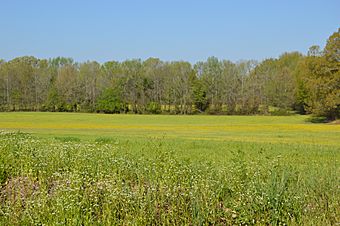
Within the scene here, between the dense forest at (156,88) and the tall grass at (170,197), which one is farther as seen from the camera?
the dense forest at (156,88)

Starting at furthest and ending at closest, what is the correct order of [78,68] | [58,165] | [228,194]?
[78,68]
[58,165]
[228,194]

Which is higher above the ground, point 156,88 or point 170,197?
point 156,88

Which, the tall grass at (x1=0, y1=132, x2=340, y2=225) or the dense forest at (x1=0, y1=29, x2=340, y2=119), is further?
the dense forest at (x1=0, y1=29, x2=340, y2=119)

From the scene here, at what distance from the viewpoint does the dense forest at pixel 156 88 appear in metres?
92.4

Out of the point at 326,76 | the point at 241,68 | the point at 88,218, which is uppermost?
the point at 241,68

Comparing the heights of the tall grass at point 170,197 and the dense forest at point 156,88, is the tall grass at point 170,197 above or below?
below

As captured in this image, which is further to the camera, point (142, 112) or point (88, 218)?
point (142, 112)

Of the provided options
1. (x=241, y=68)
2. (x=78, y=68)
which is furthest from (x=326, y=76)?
(x=78, y=68)

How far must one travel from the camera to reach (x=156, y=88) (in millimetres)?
101000

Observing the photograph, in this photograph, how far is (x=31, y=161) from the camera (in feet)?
31.4

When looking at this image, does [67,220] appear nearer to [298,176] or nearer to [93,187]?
[93,187]

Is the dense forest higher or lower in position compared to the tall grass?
higher

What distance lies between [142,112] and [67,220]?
291 feet

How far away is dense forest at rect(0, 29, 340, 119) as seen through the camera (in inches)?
3637
